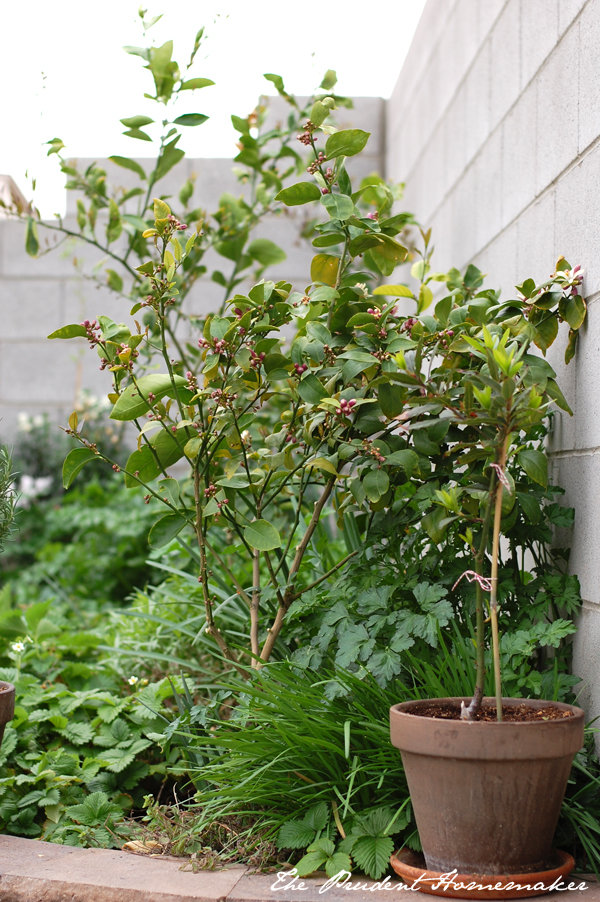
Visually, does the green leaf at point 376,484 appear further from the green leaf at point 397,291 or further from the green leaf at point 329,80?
the green leaf at point 329,80

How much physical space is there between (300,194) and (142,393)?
1.62 feet

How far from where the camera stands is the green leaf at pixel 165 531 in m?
1.58

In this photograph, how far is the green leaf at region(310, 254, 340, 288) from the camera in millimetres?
1679

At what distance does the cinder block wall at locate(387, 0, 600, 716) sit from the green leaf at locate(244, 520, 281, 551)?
562 mm

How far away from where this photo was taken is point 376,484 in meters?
1.48

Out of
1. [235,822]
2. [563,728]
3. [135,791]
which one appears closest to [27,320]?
[135,791]

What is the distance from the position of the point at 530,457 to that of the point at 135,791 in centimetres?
115

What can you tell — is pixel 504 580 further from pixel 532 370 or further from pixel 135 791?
pixel 135 791

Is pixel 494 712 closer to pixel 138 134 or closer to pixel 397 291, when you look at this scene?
pixel 397 291

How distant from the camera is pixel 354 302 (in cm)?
162

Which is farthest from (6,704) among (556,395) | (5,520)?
(556,395)

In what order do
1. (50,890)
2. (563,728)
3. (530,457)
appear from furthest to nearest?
1. (530,457)
2. (50,890)
3. (563,728)

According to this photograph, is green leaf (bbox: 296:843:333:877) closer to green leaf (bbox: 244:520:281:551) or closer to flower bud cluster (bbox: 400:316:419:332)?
green leaf (bbox: 244:520:281:551)

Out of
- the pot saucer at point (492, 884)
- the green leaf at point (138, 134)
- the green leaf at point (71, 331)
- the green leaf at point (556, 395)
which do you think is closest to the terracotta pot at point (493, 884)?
the pot saucer at point (492, 884)
